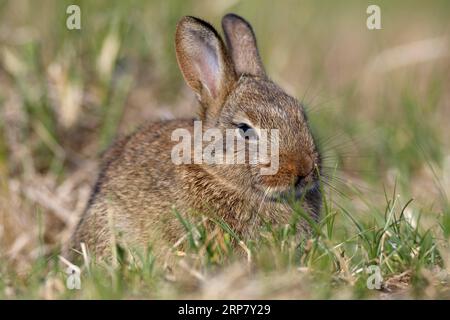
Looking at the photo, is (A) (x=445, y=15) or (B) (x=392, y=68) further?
(A) (x=445, y=15)

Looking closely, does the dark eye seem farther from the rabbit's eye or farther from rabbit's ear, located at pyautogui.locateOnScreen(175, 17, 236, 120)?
rabbit's ear, located at pyautogui.locateOnScreen(175, 17, 236, 120)

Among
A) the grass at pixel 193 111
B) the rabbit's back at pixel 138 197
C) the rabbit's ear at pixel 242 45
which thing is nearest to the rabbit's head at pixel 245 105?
the rabbit's ear at pixel 242 45

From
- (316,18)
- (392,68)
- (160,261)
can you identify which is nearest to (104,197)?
(160,261)

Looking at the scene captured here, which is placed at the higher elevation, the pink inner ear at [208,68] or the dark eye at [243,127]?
the pink inner ear at [208,68]

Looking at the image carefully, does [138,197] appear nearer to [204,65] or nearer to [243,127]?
[243,127]

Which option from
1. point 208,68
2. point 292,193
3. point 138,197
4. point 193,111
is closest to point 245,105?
point 208,68

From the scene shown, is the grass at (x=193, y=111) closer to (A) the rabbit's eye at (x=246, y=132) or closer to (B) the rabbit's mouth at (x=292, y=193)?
(B) the rabbit's mouth at (x=292, y=193)
